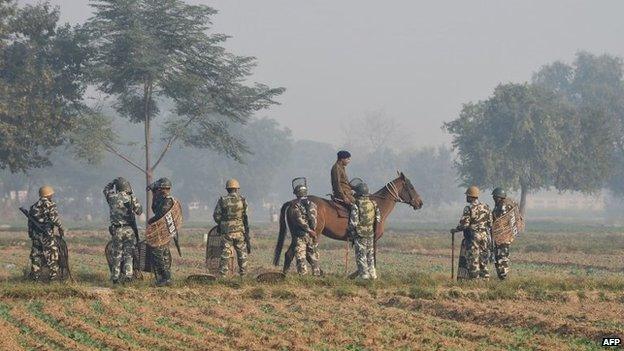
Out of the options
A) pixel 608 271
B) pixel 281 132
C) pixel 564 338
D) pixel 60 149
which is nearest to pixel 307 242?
pixel 564 338

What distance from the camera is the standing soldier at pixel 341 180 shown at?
23344 mm

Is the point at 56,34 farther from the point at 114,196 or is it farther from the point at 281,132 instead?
the point at 281,132

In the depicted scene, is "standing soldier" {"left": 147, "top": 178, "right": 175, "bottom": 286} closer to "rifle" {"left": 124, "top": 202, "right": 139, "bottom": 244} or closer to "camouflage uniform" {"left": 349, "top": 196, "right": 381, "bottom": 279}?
"rifle" {"left": 124, "top": 202, "right": 139, "bottom": 244}

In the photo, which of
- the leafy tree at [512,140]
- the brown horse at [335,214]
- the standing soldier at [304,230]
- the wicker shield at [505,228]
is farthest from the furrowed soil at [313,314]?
the leafy tree at [512,140]

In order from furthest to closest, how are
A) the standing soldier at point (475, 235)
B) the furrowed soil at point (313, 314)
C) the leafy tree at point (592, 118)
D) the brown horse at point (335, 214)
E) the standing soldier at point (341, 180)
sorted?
the leafy tree at point (592, 118), the brown horse at point (335, 214), the standing soldier at point (341, 180), the standing soldier at point (475, 235), the furrowed soil at point (313, 314)

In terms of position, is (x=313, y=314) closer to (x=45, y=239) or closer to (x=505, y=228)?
(x=45, y=239)

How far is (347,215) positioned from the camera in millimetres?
24031

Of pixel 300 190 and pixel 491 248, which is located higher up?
pixel 300 190

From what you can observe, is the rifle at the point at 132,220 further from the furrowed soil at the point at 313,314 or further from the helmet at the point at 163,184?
the furrowed soil at the point at 313,314

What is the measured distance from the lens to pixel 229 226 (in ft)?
72.0

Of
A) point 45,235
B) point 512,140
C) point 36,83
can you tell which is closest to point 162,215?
point 45,235

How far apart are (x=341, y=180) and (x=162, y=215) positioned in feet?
15.4

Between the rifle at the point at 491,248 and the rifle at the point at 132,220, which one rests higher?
the rifle at the point at 132,220

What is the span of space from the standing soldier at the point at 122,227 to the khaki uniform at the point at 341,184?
4946mm
